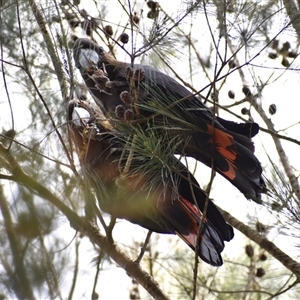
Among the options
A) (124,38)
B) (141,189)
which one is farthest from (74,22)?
(141,189)

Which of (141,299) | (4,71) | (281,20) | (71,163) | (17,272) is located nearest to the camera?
(17,272)

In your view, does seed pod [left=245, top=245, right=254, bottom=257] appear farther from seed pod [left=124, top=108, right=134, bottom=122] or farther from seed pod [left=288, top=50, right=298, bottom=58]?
seed pod [left=124, top=108, right=134, bottom=122]

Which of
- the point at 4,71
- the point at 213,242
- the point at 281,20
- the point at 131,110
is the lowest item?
the point at 213,242

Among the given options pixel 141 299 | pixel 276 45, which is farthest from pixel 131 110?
pixel 141 299

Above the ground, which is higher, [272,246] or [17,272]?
[272,246]

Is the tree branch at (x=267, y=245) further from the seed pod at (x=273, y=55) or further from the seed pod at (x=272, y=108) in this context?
the seed pod at (x=273, y=55)

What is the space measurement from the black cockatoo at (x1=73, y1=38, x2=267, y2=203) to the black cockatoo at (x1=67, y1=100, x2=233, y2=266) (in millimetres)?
91

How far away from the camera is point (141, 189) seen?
235 centimetres

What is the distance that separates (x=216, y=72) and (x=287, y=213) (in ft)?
1.56

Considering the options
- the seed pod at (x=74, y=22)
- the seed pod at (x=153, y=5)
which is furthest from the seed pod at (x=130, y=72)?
the seed pod at (x=74, y=22)

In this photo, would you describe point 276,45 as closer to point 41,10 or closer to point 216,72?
point 216,72

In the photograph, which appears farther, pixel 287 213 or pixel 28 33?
pixel 28 33

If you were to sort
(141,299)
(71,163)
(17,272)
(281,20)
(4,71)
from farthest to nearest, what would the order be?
(141,299) → (4,71) → (71,163) → (281,20) → (17,272)

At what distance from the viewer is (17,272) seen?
201 cm
